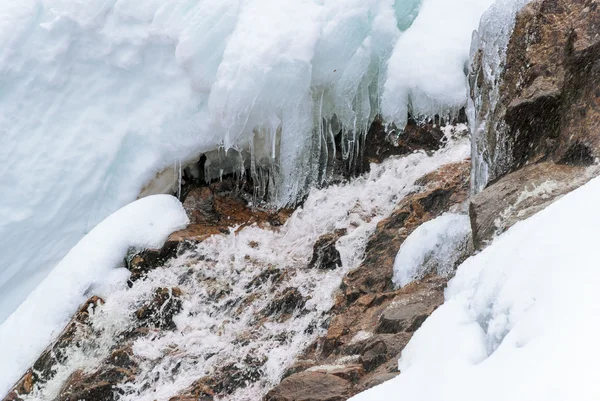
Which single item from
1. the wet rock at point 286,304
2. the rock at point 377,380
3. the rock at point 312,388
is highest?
the rock at point 377,380

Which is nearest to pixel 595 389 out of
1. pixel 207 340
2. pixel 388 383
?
pixel 388 383

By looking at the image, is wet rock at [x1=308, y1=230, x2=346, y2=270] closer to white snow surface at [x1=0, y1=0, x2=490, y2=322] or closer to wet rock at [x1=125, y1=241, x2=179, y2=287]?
white snow surface at [x1=0, y1=0, x2=490, y2=322]

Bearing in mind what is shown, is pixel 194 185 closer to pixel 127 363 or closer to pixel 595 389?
pixel 127 363

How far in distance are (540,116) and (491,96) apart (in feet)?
1.40

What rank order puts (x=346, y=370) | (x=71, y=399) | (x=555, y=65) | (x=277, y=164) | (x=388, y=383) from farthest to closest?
1. (x=277, y=164)
2. (x=71, y=399)
3. (x=555, y=65)
4. (x=346, y=370)
5. (x=388, y=383)

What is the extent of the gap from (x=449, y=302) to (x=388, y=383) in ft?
1.46

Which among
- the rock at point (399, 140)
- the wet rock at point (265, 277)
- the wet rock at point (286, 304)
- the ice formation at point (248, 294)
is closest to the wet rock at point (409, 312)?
the ice formation at point (248, 294)

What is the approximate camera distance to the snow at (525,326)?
1.95 m

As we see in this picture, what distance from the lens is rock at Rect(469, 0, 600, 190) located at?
12.4 feet

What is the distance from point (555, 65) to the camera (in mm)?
4039

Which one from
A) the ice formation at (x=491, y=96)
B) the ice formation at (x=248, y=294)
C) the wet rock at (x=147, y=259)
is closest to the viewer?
the ice formation at (x=491, y=96)

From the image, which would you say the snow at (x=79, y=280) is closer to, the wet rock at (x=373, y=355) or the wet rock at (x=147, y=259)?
the wet rock at (x=147, y=259)

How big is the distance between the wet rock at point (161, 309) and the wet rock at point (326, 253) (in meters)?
1.05

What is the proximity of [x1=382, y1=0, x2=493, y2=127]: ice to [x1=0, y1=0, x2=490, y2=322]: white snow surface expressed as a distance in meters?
0.01
